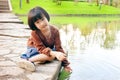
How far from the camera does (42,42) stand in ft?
14.5

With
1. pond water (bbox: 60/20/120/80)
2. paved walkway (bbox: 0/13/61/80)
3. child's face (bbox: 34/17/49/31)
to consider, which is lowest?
pond water (bbox: 60/20/120/80)

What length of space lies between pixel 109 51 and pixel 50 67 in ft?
13.7

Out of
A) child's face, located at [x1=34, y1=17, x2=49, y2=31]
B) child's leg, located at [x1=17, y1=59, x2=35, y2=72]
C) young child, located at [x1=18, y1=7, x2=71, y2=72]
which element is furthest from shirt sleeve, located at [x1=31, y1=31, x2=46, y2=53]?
child's leg, located at [x1=17, y1=59, x2=35, y2=72]

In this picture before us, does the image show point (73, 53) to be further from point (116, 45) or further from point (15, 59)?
point (15, 59)

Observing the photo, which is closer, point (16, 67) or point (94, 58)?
point (16, 67)

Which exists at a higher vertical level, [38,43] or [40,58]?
Result: [38,43]

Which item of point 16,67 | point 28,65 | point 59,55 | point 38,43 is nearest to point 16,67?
point 16,67

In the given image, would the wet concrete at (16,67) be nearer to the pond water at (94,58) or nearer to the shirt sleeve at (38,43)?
the shirt sleeve at (38,43)

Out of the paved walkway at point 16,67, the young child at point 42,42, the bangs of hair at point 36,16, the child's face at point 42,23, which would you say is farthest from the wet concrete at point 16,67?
the bangs of hair at point 36,16

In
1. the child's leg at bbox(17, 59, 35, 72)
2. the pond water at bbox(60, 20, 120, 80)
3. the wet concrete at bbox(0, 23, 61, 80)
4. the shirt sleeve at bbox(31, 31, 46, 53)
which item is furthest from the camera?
the pond water at bbox(60, 20, 120, 80)

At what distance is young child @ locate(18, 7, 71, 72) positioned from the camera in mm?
4227

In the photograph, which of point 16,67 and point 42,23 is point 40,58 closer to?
point 16,67

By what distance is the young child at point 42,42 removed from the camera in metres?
4.23

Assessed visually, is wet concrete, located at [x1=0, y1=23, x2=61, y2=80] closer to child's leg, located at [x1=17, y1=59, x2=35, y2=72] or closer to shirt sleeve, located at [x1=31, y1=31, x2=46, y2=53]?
child's leg, located at [x1=17, y1=59, x2=35, y2=72]
